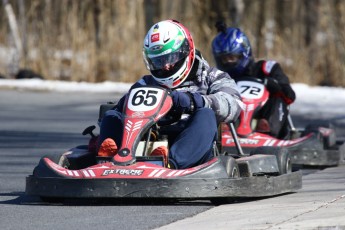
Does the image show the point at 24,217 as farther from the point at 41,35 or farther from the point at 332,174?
the point at 41,35

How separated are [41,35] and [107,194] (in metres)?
13.1

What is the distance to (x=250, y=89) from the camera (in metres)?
12.2

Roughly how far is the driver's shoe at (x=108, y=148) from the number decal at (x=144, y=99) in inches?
11.5

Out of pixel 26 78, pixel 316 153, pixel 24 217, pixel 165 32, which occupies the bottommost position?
pixel 26 78

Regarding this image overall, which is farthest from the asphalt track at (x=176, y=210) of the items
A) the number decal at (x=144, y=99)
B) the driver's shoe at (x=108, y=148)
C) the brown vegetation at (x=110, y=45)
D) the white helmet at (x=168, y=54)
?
the brown vegetation at (x=110, y=45)

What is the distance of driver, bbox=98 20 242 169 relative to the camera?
8227mm

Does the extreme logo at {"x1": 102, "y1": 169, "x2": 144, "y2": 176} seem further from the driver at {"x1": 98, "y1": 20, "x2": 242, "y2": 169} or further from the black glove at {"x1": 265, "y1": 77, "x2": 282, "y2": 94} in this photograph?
the black glove at {"x1": 265, "y1": 77, "x2": 282, "y2": 94}

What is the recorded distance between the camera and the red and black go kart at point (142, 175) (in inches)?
304

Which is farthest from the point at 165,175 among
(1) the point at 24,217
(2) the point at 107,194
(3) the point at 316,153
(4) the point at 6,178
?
(3) the point at 316,153

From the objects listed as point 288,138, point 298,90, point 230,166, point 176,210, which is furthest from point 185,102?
point 298,90

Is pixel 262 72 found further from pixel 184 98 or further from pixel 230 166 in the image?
pixel 230 166

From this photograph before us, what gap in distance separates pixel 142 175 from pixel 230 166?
708mm

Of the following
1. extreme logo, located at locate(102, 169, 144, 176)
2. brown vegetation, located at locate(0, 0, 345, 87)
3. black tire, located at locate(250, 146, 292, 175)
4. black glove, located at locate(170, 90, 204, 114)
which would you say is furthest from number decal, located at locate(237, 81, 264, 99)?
brown vegetation, located at locate(0, 0, 345, 87)

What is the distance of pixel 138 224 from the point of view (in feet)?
23.1
